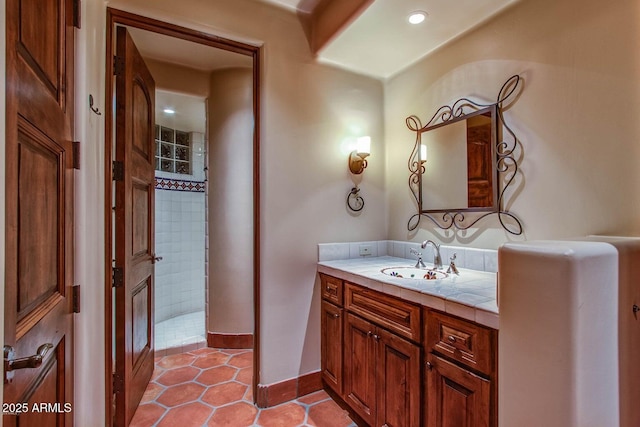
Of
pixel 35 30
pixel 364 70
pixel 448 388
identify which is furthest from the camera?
pixel 364 70

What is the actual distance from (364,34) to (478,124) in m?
0.89

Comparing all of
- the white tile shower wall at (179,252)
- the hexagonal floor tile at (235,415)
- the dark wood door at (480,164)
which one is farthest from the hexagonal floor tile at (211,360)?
the dark wood door at (480,164)

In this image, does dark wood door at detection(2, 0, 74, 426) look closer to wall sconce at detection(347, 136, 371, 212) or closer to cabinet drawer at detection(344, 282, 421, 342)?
cabinet drawer at detection(344, 282, 421, 342)

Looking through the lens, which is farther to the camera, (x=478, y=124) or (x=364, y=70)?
(x=364, y=70)

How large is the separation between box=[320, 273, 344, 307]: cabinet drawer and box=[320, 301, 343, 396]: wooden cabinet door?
1.6 inches

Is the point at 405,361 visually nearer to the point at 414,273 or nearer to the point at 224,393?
the point at 414,273

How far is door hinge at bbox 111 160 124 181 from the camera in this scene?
1.67 meters

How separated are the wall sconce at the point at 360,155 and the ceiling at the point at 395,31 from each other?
Result: 1.85 feet

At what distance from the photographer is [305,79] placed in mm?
2139

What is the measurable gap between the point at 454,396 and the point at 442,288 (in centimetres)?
41

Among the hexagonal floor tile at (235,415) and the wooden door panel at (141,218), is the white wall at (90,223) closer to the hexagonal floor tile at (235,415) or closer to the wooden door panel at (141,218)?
the wooden door panel at (141,218)

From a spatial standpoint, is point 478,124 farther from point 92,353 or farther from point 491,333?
point 92,353

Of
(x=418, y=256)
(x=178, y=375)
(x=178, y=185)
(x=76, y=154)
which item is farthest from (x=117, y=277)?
(x=178, y=185)

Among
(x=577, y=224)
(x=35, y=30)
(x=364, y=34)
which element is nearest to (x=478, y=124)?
(x=577, y=224)
